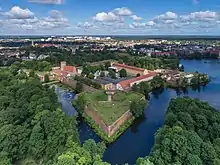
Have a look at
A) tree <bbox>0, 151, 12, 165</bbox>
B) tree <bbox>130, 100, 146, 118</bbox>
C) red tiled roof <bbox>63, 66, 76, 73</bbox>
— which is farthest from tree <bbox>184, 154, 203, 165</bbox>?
red tiled roof <bbox>63, 66, 76, 73</bbox>

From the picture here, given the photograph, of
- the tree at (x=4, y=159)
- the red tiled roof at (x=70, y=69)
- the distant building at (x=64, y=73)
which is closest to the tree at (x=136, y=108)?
the tree at (x=4, y=159)

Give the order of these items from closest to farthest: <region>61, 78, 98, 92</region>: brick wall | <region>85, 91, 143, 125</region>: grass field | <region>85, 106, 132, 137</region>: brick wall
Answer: <region>85, 106, 132, 137</region>: brick wall → <region>85, 91, 143, 125</region>: grass field → <region>61, 78, 98, 92</region>: brick wall

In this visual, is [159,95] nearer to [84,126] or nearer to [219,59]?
[84,126]


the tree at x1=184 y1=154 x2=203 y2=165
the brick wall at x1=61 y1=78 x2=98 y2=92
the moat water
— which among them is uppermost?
the tree at x1=184 y1=154 x2=203 y2=165

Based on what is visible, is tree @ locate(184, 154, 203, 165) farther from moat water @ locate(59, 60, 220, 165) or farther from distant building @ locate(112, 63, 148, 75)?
distant building @ locate(112, 63, 148, 75)

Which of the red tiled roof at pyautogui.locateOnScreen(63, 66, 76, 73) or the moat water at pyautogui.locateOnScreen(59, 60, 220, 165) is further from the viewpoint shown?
the red tiled roof at pyautogui.locateOnScreen(63, 66, 76, 73)

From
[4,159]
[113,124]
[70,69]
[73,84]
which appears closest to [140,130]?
[113,124]

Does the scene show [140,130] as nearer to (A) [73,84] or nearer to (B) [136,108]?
(B) [136,108]

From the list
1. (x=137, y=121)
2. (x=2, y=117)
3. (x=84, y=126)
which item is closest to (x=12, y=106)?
(x=2, y=117)

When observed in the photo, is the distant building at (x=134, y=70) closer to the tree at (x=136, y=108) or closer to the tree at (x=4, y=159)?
the tree at (x=136, y=108)
